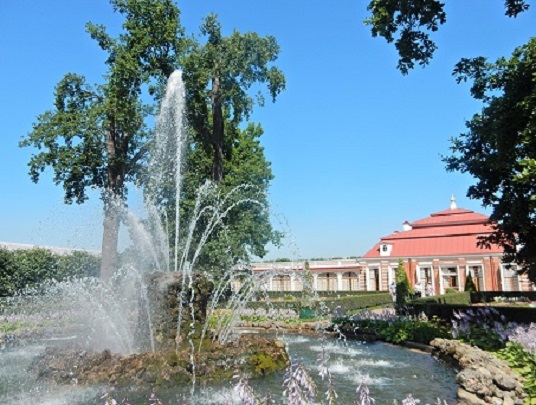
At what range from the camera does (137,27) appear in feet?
86.9

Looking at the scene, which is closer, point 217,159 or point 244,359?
point 244,359

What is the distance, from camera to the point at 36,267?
35344mm

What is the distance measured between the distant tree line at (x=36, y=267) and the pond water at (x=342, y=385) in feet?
69.0

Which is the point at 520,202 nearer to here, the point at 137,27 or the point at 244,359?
the point at 244,359

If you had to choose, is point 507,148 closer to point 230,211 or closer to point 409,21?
point 409,21

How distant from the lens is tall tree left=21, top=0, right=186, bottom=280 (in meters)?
24.8

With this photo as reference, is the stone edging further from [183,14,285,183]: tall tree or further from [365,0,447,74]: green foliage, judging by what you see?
[183,14,285,183]: tall tree

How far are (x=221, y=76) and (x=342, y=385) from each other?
22.7 m

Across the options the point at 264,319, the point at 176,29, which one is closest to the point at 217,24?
the point at 176,29

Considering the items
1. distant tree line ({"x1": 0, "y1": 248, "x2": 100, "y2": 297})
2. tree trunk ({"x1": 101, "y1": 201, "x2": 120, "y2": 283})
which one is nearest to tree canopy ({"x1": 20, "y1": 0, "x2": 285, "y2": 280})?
tree trunk ({"x1": 101, "y1": 201, "x2": 120, "y2": 283})

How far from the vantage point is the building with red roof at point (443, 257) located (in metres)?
40.7

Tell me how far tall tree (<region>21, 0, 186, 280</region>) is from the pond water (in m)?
14.7

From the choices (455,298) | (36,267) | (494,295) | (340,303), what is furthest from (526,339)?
(36,267)

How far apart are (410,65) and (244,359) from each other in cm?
773
